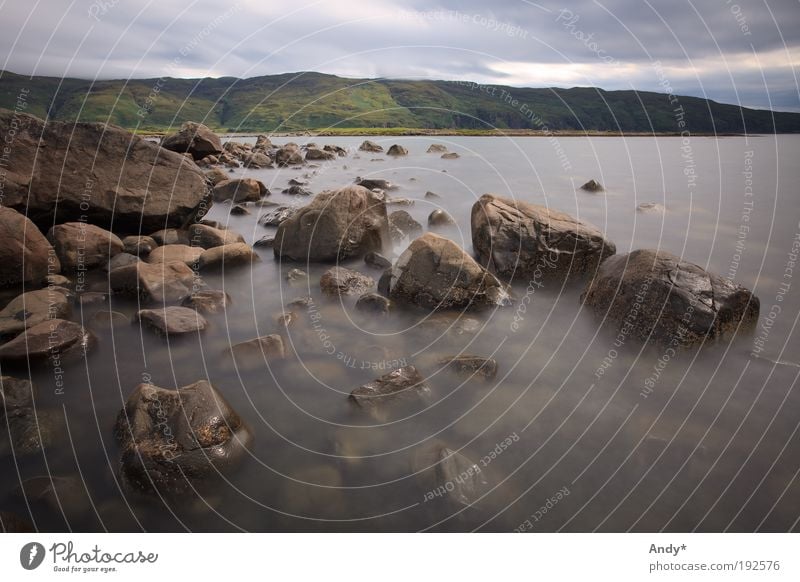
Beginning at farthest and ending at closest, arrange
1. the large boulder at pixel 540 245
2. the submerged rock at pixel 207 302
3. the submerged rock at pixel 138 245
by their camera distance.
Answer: the submerged rock at pixel 138 245
the large boulder at pixel 540 245
the submerged rock at pixel 207 302

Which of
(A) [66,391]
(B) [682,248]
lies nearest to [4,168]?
(A) [66,391]

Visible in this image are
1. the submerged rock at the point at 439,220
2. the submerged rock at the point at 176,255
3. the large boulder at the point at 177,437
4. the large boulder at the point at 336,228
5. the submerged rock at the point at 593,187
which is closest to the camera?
the large boulder at the point at 177,437

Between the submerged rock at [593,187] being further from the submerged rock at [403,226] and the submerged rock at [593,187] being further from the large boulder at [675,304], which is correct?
the large boulder at [675,304]

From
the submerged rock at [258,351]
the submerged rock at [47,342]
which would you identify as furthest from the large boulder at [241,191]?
the submerged rock at [258,351]

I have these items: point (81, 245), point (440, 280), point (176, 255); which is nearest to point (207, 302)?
point (176, 255)

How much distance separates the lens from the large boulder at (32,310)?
738 cm

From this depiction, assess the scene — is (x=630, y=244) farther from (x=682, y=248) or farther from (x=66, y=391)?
(x=66, y=391)

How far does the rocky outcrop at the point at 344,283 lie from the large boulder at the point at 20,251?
252 inches

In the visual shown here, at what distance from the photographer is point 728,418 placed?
19.3 ft

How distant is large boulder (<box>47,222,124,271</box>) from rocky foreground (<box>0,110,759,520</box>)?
34 millimetres

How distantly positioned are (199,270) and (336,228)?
3.69 m

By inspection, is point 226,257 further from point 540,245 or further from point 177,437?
point 540,245

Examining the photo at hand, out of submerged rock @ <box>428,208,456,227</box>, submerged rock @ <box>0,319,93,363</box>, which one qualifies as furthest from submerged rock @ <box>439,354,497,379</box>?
submerged rock @ <box>428,208,456,227</box>
